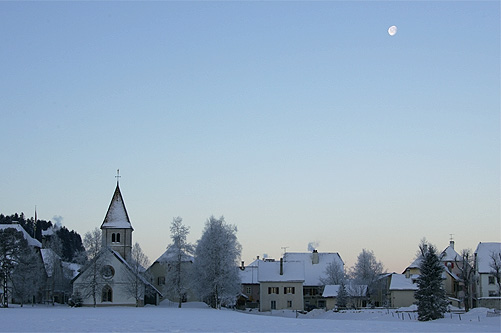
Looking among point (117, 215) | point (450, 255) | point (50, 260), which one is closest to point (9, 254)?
point (117, 215)

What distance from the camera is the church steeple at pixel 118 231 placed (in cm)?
8875

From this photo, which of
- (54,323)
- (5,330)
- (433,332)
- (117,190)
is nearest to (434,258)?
(433,332)

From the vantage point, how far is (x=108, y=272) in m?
78.4

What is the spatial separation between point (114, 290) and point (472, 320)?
44076 millimetres

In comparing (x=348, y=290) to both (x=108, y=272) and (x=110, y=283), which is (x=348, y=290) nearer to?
(x=110, y=283)

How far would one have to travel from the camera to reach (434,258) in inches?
2432

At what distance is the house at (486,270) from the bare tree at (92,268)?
168 ft

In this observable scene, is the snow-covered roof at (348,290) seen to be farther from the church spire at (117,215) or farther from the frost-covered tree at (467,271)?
the church spire at (117,215)

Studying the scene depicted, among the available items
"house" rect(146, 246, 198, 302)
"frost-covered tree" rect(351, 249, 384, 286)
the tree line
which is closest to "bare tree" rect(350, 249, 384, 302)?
"frost-covered tree" rect(351, 249, 384, 286)

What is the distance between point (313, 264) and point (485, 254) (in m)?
32.8

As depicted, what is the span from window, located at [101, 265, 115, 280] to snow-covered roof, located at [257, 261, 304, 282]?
83.0 feet

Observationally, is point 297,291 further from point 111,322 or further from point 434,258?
point 111,322

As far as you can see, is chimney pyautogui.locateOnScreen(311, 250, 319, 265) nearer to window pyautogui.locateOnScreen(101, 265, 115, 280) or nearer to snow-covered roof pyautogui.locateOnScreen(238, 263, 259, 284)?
snow-covered roof pyautogui.locateOnScreen(238, 263, 259, 284)

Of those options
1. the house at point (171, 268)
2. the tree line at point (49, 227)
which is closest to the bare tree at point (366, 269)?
the house at point (171, 268)
